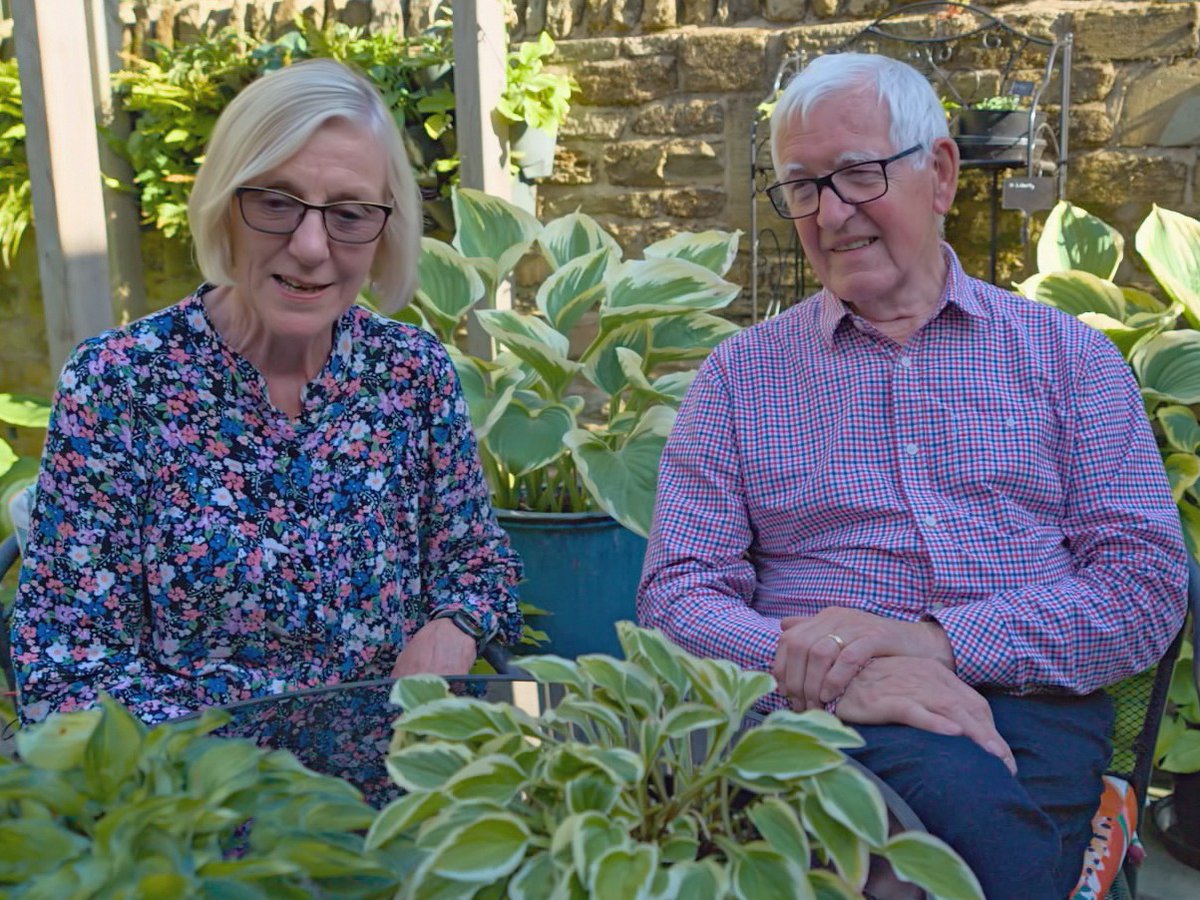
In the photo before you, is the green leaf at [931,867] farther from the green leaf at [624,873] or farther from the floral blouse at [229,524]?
the floral blouse at [229,524]

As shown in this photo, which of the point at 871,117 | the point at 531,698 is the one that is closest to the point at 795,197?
the point at 871,117

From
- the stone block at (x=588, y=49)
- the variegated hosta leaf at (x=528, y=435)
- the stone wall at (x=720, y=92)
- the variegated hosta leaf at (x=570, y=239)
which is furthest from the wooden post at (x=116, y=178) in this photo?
the variegated hosta leaf at (x=528, y=435)

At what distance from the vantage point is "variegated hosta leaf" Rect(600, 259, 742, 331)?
2291 millimetres

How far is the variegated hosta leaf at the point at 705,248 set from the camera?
8.20 feet

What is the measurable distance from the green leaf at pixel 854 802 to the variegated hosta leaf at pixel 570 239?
188 cm

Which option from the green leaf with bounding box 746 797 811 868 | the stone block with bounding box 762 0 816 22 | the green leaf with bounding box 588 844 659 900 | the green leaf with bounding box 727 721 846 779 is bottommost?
the green leaf with bounding box 746 797 811 868

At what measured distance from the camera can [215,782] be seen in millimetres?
678

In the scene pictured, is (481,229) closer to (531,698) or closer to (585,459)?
(585,459)

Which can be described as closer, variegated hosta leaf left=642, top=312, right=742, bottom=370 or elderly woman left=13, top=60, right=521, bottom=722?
elderly woman left=13, top=60, right=521, bottom=722

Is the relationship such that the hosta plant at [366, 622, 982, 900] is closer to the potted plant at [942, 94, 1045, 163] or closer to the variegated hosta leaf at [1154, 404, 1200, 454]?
the variegated hosta leaf at [1154, 404, 1200, 454]

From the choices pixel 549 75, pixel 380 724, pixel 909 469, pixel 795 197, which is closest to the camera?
pixel 380 724

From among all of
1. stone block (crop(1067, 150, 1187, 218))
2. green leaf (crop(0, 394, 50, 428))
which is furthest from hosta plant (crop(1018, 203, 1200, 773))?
green leaf (crop(0, 394, 50, 428))

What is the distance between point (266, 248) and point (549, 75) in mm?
2477

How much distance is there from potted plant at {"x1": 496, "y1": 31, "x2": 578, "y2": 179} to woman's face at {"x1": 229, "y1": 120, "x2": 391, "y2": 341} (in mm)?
2038
